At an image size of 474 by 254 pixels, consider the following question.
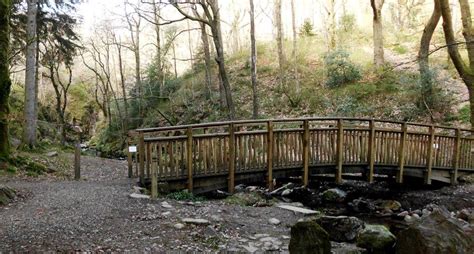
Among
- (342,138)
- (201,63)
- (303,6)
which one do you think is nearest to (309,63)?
(201,63)

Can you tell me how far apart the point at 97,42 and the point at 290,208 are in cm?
3001

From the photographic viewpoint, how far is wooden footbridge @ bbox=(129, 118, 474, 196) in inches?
366

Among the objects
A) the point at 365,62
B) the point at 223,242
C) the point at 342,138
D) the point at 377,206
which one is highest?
the point at 365,62

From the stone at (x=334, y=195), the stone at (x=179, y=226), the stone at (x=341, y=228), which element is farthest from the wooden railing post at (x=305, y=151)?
the stone at (x=179, y=226)

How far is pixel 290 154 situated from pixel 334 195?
2.38 meters

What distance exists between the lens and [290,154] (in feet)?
34.4

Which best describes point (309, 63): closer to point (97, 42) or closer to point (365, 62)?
point (365, 62)

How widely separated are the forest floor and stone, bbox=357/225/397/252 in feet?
4.44

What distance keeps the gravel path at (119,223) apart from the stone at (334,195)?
303 cm

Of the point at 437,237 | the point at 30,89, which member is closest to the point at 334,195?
the point at 437,237

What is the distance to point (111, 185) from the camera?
951 centimetres

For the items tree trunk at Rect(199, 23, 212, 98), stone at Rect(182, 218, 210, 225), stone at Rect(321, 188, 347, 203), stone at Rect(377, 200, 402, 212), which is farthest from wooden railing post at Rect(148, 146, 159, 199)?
tree trunk at Rect(199, 23, 212, 98)

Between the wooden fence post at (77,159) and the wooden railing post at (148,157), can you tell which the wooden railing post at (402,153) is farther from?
the wooden fence post at (77,159)

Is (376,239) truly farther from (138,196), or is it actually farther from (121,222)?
(138,196)
